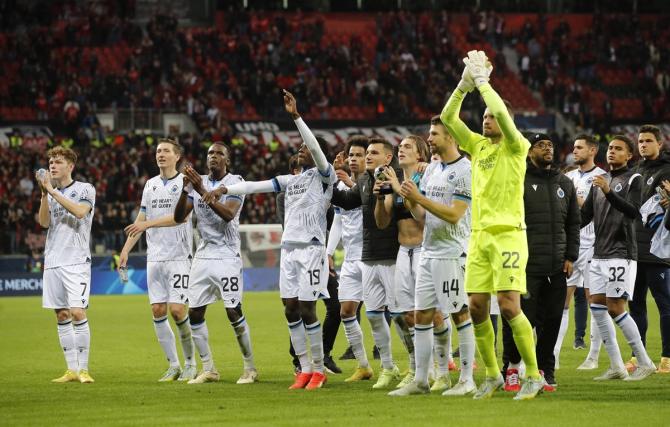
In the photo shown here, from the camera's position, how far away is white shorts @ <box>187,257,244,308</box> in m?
11.7

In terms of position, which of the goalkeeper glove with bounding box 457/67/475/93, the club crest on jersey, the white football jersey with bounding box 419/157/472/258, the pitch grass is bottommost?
the pitch grass

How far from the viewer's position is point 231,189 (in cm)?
1114

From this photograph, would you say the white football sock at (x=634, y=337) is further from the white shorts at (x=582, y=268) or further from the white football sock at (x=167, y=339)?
the white football sock at (x=167, y=339)

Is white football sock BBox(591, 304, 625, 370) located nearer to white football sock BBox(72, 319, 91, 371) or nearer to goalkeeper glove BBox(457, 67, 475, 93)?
goalkeeper glove BBox(457, 67, 475, 93)

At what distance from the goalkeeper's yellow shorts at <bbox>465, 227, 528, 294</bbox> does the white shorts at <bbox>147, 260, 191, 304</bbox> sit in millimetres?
4053

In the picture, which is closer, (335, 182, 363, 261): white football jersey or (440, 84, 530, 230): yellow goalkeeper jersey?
(440, 84, 530, 230): yellow goalkeeper jersey

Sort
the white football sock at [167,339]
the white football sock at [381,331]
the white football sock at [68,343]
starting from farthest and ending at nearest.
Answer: the white football sock at [167,339] → the white football sock at [68,343] → the white football sock at [381,331]

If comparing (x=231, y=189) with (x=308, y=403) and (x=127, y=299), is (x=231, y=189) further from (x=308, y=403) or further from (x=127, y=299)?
(x=127, y=299)

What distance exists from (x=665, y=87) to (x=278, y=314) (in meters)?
25.5

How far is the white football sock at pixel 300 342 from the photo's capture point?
11234 mm

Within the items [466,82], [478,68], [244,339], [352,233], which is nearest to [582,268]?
[352,233]

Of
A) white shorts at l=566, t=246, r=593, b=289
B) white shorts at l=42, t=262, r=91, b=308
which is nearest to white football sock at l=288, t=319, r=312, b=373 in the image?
white shorts at l=42, t=262, r=91, b=308

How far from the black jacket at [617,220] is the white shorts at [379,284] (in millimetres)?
2377

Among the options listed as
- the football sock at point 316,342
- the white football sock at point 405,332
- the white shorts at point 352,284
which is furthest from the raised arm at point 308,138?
the white football sock at point 405,332
